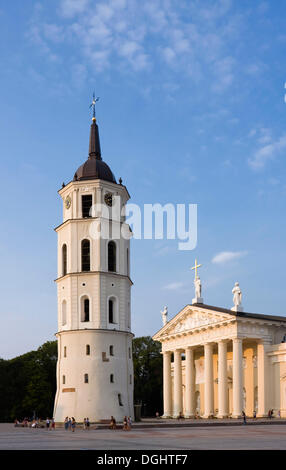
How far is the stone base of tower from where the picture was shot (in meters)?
55.4

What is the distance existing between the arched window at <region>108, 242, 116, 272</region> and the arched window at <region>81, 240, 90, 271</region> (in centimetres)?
207

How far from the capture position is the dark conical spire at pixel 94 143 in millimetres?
65500

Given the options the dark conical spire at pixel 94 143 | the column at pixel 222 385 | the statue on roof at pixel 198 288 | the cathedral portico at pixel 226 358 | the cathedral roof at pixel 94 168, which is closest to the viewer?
the cathedral portico at pixel 226 358

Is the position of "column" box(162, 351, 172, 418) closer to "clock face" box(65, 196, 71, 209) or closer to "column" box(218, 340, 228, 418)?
"column" box(218, 340, 228, 418)

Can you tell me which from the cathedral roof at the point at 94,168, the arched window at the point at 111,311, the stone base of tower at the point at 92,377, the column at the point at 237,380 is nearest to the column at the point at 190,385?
the column at the point at 237,380

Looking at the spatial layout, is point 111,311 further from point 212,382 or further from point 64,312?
point 212,382

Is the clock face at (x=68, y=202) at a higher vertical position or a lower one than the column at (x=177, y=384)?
higher

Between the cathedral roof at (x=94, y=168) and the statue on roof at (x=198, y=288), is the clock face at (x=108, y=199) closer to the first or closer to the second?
the cathedral roof at (x=94, y=168)

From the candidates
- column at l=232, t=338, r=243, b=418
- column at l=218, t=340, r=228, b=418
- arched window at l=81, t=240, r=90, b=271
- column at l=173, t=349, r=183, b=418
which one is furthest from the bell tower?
column at l=173, t=349, r=183, b=418
